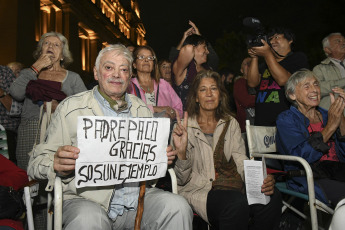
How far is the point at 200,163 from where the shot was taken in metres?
3.10

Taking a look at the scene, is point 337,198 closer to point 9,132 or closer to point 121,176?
point 121,176

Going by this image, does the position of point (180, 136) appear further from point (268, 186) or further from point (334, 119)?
point (334, 119)

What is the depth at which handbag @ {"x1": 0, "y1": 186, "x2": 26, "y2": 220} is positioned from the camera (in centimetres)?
204

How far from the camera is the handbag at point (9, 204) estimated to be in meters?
2.04


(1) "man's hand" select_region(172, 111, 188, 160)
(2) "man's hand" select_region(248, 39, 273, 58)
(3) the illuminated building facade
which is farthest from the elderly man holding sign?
(3) the illuminated building facade

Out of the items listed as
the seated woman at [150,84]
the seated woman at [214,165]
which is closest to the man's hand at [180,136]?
the seated woman at [214,165]

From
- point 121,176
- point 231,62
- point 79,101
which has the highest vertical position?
point 231,62

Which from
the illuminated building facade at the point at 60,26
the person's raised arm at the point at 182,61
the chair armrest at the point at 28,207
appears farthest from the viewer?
the illuminated building facade at the point at 60,26

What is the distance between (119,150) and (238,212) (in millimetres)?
1197

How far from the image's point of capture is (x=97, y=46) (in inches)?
1296

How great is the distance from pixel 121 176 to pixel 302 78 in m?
2.38

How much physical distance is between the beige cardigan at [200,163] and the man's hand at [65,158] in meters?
1.07

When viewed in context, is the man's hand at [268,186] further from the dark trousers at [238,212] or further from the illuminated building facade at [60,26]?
the illuminated building facade at [60,26]

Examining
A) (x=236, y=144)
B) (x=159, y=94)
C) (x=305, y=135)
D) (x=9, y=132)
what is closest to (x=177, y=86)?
(x=159, y=94)
